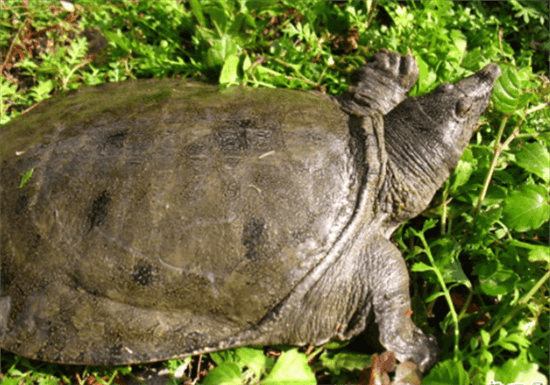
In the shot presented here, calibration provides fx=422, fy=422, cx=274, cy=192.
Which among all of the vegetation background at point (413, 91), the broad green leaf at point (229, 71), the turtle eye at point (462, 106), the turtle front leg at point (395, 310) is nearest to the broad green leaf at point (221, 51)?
the vegetation background at point (413, 91)

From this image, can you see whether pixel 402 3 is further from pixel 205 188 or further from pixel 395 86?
pixel 205 188

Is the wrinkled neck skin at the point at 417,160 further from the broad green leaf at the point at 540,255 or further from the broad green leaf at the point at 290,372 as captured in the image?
the broad green leaf at the point at 290,372

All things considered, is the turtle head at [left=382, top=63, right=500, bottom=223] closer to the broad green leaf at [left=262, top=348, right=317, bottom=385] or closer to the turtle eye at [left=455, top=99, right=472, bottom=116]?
the turtle eye at [left=455, top=99, right=472, bottom=116]

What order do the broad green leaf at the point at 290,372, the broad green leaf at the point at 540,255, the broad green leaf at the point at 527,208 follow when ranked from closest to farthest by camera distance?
the broad green leaf at the point at 540,255
the broad green leaf at the point at 290,372
the broad green leaf at the point at 527,208

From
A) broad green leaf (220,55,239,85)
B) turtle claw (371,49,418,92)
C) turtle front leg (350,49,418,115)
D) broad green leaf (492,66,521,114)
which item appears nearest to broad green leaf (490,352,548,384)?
broad green leaf (492,66,521,114)

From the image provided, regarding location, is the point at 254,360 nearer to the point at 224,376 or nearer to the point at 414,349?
the point at 224,376

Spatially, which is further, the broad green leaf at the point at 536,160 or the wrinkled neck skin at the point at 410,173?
the wrinkled neck skin at the point at 410,173

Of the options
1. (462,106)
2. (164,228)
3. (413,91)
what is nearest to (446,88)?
(462,106)
